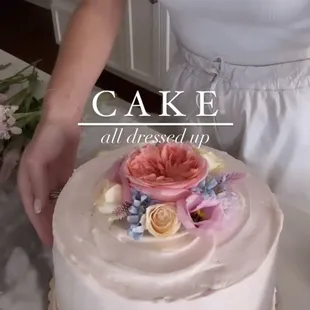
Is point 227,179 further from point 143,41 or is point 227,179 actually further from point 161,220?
point 143,41

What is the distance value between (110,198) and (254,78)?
0.40 m

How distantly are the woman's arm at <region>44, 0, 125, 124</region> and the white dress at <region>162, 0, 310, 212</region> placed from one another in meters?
0.10

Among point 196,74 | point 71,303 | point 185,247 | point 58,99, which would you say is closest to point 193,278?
point 185,247

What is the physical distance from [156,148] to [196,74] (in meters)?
0.38

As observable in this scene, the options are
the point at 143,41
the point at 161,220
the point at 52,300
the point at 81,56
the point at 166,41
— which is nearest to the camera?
the point at 161,220

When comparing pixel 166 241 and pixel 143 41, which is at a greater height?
pixel 166 241

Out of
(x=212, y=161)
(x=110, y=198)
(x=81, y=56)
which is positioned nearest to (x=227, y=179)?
(x=212, y=161)

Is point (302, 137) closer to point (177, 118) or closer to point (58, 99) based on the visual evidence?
point (177, 118)

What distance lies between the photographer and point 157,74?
94.9 inches

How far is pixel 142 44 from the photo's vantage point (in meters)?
2.41

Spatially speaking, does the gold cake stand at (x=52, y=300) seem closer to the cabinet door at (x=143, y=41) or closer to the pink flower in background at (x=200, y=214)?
the pink flower in background at (x=200, y=214)

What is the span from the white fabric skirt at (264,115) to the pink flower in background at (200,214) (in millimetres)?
332

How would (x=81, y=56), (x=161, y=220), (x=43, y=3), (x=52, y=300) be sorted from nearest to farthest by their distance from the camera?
(x=161, y=220), (x=52, y=300), (x=81, y=56), (x=43, y=3)

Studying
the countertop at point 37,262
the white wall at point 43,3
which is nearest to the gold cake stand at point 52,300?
the countertop at point 37,262
